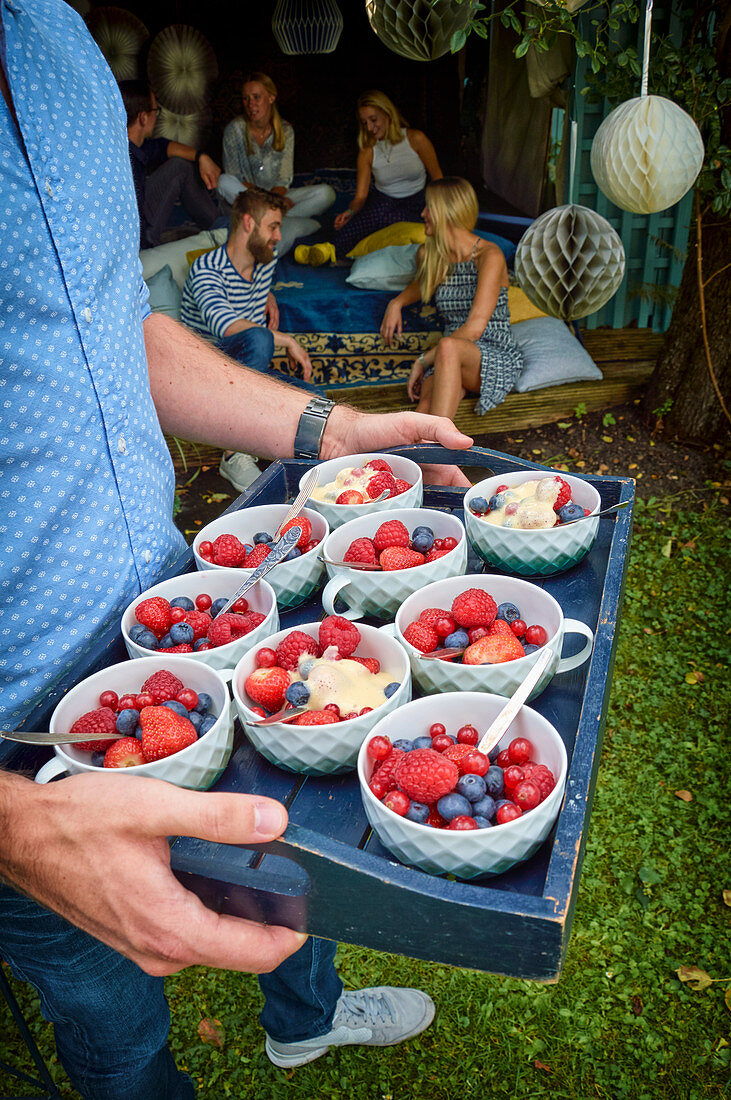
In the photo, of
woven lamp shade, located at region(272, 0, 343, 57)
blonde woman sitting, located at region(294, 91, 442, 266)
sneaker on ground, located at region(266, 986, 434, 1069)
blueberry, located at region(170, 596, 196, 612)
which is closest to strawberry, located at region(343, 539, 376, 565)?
blueberry, located at region(170, 596, 196, 612)

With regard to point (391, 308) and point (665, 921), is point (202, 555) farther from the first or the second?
point (391, 308)

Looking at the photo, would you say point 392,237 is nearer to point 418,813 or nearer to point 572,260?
point 572,260

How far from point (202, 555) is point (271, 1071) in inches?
45.3

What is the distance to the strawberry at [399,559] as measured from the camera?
1.18 meters

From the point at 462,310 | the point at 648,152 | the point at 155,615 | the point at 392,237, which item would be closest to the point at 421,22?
the point at 648,152

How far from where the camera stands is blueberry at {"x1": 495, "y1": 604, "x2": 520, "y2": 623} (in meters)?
1.10

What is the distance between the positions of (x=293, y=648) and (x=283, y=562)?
0.67 ft

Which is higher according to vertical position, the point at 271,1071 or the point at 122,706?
the point at 122,706

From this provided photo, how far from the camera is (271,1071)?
166cm

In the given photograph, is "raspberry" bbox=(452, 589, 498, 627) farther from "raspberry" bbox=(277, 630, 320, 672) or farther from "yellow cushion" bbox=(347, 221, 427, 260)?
"yellow cushion" bbox=(347, 221, 427, 260)

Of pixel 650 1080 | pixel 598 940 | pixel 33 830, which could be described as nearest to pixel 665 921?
pixel 598 940

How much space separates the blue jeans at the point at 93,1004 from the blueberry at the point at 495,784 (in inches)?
23.3

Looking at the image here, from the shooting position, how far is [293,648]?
1034 millimetres

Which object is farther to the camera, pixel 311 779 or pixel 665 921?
pixel 665 921
